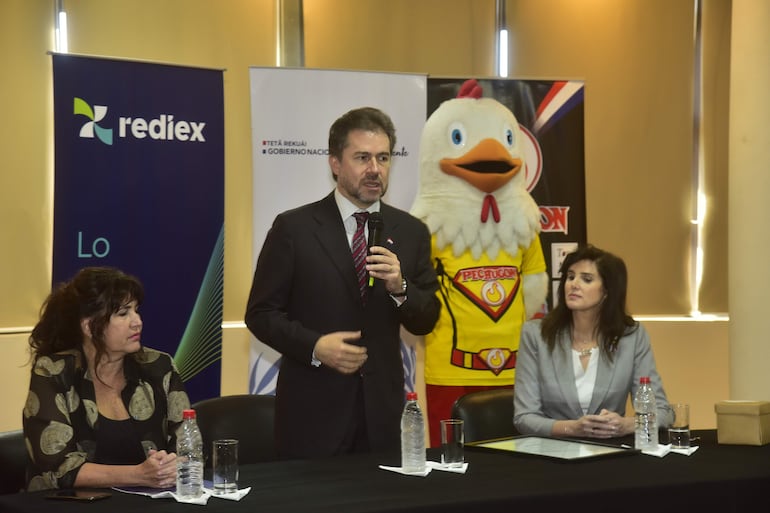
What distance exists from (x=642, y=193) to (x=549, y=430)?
3.71m

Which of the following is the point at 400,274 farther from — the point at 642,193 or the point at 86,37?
the point at 642,193

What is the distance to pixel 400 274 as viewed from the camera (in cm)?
279

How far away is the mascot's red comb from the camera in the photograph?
4.87m

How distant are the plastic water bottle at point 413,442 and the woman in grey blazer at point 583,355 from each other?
72 cm

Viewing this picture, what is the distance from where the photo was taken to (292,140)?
4758 millimetres

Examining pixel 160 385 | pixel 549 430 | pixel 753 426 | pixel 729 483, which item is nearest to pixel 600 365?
pixel 549 430

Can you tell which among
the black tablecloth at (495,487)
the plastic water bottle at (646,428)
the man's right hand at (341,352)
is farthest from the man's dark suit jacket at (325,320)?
the plastic water bottle at (646,428)

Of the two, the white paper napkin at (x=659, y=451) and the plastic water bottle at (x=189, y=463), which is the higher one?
the plastic water bottle at (x=189, y=463)

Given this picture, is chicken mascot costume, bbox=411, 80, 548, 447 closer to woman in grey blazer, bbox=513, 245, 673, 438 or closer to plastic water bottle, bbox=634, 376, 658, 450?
woman in grey blazer, bbox=513, 245, 673, 438

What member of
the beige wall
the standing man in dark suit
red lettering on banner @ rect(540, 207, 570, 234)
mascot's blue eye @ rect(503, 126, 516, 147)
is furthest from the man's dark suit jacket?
the beige wall

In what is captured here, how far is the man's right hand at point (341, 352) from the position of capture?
2.69m

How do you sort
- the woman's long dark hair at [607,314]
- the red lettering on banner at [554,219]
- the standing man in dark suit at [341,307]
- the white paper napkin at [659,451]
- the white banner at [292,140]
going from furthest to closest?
the red lettering on banner at [554,219] → the white banner at [292,140] → the woman's long dark hair at [607,314] → the standing man in dark suit at [341,307] → the white paper napkin at [659,451]

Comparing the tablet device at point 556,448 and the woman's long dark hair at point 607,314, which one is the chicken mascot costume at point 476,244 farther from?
the tablet device at point 556,448

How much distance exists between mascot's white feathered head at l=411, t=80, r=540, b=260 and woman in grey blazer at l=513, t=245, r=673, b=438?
1182mm
